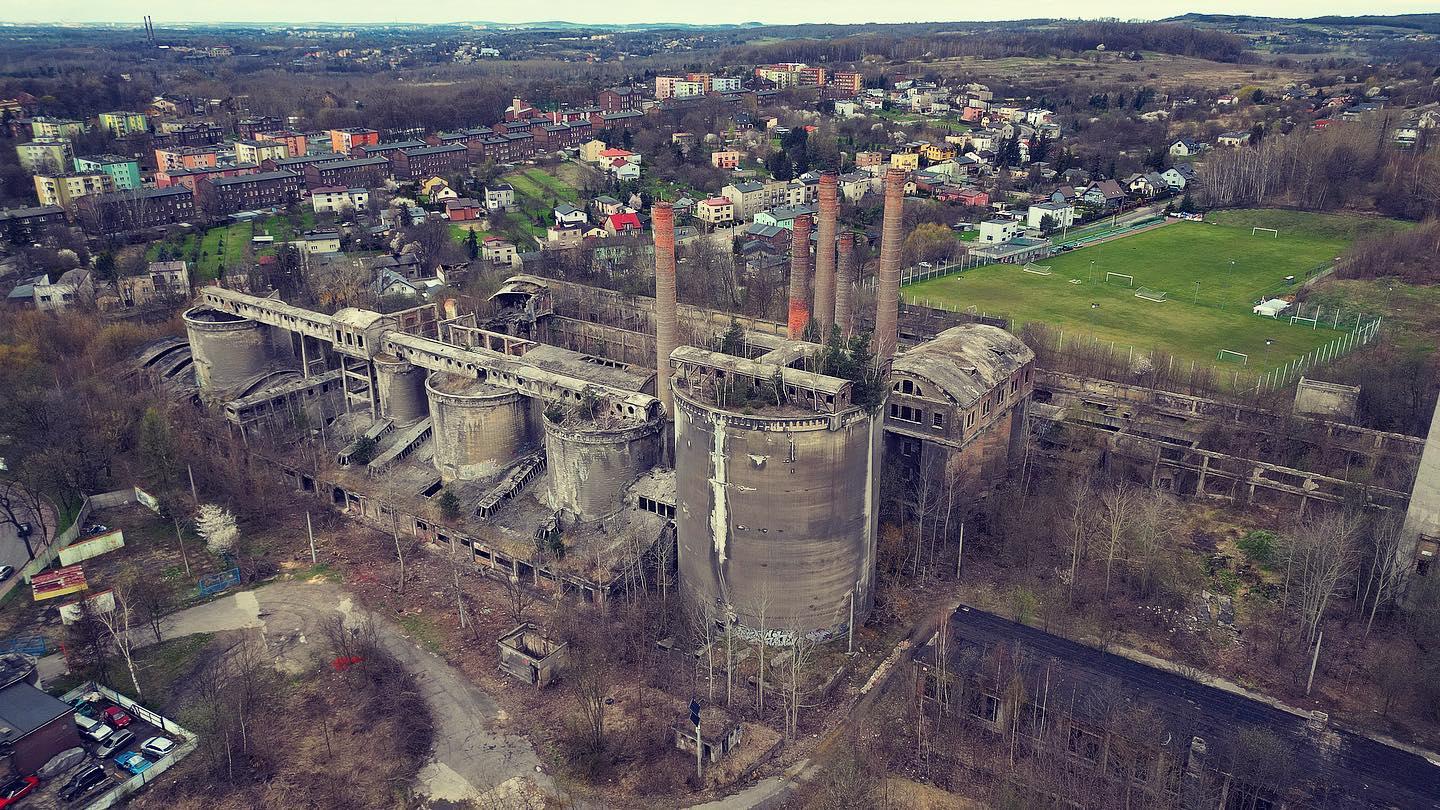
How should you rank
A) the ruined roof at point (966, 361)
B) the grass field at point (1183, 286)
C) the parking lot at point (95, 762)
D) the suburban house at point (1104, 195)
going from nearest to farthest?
the parking lot at point (95, 762)
the ruined roof at point (966, 361)
the grass field at point (1183, 286)
the suburban house at point (1104, 195)

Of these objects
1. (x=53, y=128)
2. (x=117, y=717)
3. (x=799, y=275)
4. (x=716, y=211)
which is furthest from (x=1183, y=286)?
(x=53, y=128)

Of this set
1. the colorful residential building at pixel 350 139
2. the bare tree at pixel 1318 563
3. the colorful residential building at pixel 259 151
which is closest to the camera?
the bare tree at pixel 1318 563

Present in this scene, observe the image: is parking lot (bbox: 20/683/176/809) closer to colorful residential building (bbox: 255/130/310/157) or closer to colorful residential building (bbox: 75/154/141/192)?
colorful residential building (bbox: 75/154/141/192)

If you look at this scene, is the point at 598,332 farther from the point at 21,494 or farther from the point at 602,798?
the point at 602,798

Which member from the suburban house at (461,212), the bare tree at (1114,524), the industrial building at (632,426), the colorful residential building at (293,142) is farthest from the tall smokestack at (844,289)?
the colorful residential building at (293,142)

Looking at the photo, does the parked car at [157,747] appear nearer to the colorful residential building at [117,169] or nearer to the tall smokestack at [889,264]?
the tall smokestack at [889,264]

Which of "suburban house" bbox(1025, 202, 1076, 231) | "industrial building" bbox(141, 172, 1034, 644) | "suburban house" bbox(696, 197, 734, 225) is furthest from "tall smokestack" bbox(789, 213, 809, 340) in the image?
"suburban house" bbox(1025, 202, 1076, 231)
